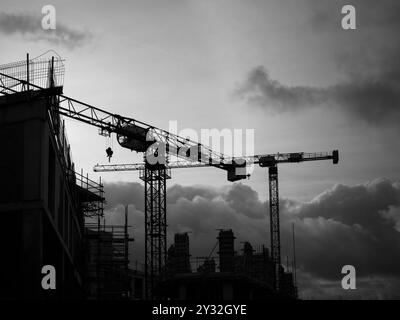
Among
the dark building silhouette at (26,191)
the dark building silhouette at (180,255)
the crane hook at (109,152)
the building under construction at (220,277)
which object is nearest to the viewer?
the dark building silhouette at (26,191)

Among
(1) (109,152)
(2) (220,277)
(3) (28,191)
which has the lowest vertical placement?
(2) (220,277)

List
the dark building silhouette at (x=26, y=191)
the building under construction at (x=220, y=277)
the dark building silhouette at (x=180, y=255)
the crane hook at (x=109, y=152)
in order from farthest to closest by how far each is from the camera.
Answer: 1. the dark building silhouette at (x=180, y=255)
2. the building under construction at (x=220, y=277)
3. the crane hook at (x=109, y=152)
4. the dark building silhouette at (x=26, y=191)

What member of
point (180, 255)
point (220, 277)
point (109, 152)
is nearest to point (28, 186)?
point (109, 152)

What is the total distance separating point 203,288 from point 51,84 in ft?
178

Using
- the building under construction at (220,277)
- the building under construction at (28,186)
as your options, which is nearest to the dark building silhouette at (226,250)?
the building under construction at (220,277)

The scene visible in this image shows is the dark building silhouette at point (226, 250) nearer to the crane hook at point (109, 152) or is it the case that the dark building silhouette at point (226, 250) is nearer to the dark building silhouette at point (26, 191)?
the crane hook at point (109, 152)

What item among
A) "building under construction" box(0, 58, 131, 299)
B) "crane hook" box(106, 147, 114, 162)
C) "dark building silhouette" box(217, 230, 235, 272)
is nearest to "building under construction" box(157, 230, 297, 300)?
"dark building silhouette" box(217, 230, 235, 272)

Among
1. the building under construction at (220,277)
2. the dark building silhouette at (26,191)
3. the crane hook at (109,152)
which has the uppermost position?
the crane hook at (109,152)

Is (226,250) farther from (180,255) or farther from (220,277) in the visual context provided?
(220,277)

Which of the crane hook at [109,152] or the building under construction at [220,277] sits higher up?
the crane hook at [109,152]
